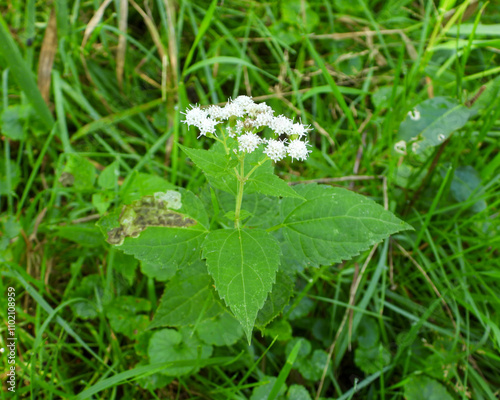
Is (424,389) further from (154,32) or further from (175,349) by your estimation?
(154,32)

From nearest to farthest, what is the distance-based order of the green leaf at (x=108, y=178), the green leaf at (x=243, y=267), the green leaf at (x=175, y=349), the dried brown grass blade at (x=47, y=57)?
the green leaf at (x=243, y=267), the green leaf at (x=175, y=349), the green leaf at (x=108, y=178), the dried brown grass blade at (x=47, y=57)

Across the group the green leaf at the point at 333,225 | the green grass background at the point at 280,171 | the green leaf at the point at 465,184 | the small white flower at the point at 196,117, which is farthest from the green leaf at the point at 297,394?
the green leaf at the point at 465,184

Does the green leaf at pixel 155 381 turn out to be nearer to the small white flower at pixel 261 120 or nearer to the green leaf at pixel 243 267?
the green leaf at pixel 243 267

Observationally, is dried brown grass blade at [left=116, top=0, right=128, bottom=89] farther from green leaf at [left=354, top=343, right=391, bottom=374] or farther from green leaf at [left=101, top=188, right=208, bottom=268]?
green leaf at [left=354, top=343, right=391, bottom=374]

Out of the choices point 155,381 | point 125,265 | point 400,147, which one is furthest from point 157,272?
point 400,147

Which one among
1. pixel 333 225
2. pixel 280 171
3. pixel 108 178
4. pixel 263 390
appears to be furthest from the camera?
pixel 280 171

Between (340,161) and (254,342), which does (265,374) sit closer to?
(254,342)
